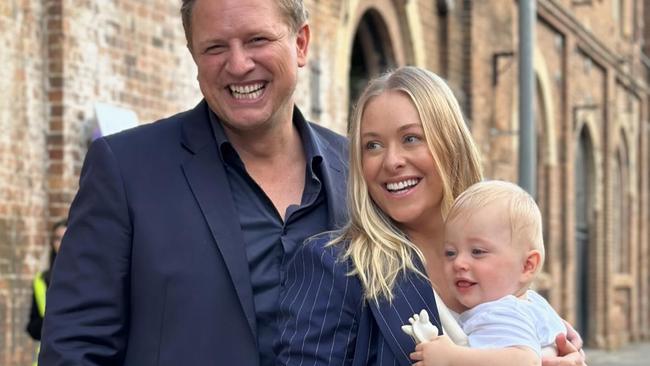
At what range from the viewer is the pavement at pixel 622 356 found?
20.1 metres

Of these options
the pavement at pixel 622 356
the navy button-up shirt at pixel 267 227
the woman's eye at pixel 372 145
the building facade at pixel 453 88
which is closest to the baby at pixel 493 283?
the woman's eye at pixel 372 145

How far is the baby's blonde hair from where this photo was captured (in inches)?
109

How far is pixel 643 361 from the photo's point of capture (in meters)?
20.9

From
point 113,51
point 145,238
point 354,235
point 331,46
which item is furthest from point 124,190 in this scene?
point 331,46

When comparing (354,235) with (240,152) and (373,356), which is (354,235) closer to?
(373,356)

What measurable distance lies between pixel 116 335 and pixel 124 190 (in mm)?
357

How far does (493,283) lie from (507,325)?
0.41 feet

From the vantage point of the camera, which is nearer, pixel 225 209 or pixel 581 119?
pixel 225 209

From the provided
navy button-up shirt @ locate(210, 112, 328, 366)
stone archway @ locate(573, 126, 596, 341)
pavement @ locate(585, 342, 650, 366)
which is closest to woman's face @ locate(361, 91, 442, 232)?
navy button-up shirt @ locate(210, 112, 328, 366)

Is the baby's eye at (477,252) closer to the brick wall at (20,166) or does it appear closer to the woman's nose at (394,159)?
the woman's nose at (394,159)

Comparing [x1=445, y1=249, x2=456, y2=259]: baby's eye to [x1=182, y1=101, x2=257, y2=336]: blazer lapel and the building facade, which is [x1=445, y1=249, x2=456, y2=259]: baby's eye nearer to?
[x1=182, y1=101, x2=257, y2=336]: blazer lapel

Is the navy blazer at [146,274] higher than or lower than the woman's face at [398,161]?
lower

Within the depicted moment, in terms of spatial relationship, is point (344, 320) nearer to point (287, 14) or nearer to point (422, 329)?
point (422, 329)

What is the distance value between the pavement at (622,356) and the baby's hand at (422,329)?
16987 millimetres
